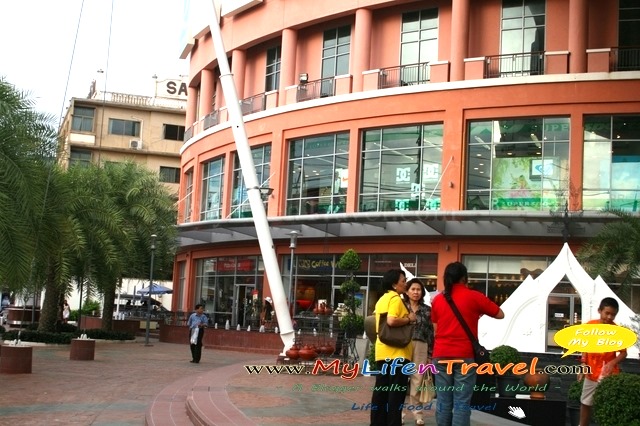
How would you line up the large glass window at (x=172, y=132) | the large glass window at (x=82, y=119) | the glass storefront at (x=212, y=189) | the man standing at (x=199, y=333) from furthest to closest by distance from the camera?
the large glass window at (x=172, y=132) < the large glass window at (x=82, y=119) < the glass storefront at (x=212, y=189) < the man standing at (x=199, y=333)

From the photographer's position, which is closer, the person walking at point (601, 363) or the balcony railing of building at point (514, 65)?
the person walking at point (601, 363)

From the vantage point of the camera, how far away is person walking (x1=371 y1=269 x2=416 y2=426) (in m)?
9.27

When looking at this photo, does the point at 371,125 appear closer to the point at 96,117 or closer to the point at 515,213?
the point at 515,213

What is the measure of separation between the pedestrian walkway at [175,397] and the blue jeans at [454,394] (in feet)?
7.81

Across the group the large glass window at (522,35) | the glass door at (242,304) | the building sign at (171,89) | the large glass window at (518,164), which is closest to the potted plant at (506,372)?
the large glass window at (518,164)

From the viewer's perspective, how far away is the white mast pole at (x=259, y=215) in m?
21.3

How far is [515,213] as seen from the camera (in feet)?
96.2

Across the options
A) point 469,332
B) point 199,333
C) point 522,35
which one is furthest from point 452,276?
Answer: point 522,35

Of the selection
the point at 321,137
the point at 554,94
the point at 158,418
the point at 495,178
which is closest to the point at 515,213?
the point at 495,178

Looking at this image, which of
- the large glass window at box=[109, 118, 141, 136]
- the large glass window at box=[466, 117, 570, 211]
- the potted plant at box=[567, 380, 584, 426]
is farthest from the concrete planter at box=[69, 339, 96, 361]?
the large glass window at box=[109, 118, 141, 136]

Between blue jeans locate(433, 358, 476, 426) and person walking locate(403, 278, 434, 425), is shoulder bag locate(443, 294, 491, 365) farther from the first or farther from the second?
person walking locate(403, 278, 434, 425)

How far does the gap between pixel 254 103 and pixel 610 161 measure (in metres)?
15.9

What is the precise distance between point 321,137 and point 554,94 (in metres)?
9.45

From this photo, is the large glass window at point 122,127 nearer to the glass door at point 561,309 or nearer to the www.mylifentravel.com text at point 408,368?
the glass door at point 561,309
